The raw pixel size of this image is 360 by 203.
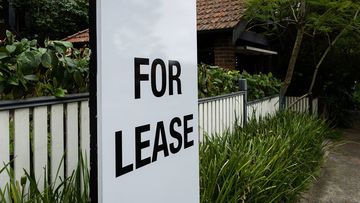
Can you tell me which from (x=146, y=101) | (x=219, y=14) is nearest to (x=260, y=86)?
(x=219, y=14)

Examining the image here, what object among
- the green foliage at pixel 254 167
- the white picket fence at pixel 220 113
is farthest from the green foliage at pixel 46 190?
the white picket fence at pixel 220 113

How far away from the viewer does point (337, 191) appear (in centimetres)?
510

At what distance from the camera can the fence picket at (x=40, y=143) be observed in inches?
87.9

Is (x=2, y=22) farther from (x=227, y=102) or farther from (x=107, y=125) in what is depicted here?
(x=107, y=125)

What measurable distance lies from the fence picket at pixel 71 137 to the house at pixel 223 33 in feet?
A: 21.7

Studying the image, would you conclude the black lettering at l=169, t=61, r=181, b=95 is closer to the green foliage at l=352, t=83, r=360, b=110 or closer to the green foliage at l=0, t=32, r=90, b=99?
the green foliage at l=0, t=32, r=90, b=99

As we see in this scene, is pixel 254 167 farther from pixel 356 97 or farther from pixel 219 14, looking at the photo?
pixel 356 97

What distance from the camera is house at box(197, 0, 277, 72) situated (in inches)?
354

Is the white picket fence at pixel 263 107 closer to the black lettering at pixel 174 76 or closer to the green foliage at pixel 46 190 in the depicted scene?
the green foliage at pixel 46 190

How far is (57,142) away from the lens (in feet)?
7.73

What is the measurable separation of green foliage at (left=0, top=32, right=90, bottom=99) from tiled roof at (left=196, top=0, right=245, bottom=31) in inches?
256

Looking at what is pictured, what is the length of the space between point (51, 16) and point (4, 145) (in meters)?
13.9

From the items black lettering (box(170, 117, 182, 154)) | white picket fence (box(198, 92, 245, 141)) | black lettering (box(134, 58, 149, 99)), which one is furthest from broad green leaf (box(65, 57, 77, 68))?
white picket fence (box(198, 92, 245, 141))

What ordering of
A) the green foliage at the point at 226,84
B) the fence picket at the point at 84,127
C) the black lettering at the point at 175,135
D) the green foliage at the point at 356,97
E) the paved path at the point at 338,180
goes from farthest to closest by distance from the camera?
the green foliage at the point at 356,97, the green foliage at the point at 226,84, the paved path at the point at 338,180, the fence picket at the point at 84,127, the black lettering at the point at 175,135
